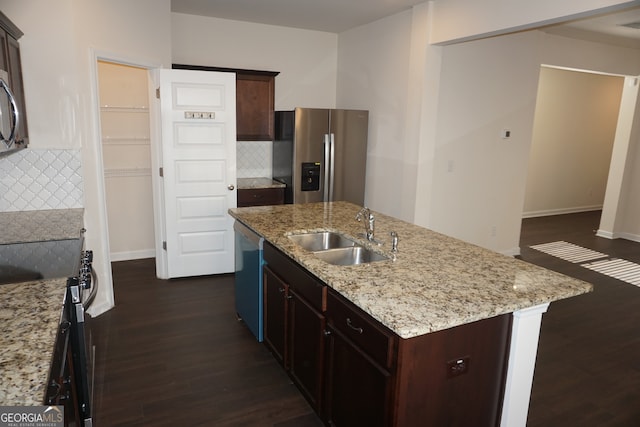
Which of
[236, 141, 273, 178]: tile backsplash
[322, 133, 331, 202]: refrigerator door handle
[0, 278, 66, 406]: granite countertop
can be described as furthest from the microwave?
[322, 133, 331, 202]: refrigerator door handle

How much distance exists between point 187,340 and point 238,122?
100 inches

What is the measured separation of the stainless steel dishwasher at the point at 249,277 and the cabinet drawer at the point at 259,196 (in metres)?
1.49

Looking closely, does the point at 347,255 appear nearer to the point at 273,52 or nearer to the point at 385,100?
the point at 385,100

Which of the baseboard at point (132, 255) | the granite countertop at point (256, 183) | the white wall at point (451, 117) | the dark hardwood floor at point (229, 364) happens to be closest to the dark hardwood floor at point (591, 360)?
the dark hardwood floor at point (229, 364)

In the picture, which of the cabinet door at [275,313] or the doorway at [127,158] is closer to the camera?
the cabinet door at [275,313]

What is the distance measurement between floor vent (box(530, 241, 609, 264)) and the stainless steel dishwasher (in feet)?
13.8

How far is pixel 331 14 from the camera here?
4688 millimetres

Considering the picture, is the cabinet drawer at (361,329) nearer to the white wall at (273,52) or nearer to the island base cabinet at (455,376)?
the island base cabinet at (455,376)

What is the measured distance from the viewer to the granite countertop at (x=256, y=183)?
4.85 metres

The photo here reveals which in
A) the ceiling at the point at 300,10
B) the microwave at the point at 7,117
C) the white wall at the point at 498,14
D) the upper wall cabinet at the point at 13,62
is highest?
the ceiling at the point at 300,10

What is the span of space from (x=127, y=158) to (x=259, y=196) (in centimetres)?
152

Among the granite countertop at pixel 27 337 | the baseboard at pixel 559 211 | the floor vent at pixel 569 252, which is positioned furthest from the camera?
the baseboard at pixel 559 211

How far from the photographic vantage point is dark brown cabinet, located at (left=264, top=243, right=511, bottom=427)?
5.52 ft

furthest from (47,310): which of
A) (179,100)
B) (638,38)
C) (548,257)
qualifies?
(638,38)
